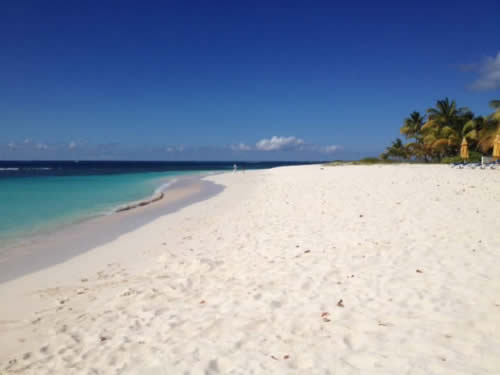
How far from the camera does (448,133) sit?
36.7m

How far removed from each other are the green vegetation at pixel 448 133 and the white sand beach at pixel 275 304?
30.8 m

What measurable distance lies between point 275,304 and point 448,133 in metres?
41.0

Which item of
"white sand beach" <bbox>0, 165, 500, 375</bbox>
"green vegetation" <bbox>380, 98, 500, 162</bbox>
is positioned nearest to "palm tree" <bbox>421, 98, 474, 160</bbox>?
"green vegetation" <bbox>380, 98, 500, 162</bbox>

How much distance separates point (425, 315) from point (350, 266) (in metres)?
1.67

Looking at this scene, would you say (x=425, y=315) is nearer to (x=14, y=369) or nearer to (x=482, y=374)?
(x=482, y=374)

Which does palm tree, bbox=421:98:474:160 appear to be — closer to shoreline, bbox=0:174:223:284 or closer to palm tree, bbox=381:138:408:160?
palm tree, bbox=381:138:408:160

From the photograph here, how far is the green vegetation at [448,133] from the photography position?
105ft

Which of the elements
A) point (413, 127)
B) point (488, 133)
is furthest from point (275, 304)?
point (413, 127)

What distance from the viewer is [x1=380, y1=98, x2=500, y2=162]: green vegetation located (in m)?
32.0

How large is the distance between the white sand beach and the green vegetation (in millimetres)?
30820

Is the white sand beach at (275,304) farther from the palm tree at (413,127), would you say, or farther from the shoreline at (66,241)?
the palm tree at (413,127)

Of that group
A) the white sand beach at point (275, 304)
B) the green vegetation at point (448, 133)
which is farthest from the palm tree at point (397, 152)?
the white sand beach at point (275, 304)

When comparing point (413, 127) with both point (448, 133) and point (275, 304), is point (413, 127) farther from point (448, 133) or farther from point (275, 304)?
point (275, 304)

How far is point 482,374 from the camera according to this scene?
2.67m
